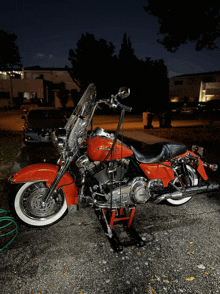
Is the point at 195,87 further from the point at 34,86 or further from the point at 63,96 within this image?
the point at 34,86

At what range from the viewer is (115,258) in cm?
290

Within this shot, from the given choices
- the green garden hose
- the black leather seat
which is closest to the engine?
the black leather seat

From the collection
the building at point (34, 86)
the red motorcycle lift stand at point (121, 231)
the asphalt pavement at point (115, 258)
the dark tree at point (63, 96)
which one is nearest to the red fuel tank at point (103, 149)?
the red motorcycle lift stand at point (121, 231)

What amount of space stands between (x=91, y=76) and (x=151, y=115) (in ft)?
56.9

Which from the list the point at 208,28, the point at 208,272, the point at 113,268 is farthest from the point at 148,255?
the point at 208,28

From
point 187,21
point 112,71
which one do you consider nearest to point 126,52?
point 112,71

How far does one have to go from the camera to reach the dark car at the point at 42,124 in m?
8.62

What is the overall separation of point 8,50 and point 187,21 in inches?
2173

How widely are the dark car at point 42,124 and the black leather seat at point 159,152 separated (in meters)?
5.79

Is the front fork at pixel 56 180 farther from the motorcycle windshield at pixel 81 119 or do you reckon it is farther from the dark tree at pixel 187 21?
the dark tree at pixel 187 21

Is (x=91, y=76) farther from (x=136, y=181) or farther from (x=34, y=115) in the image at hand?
(x=136, y=181)

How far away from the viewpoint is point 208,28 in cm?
1374

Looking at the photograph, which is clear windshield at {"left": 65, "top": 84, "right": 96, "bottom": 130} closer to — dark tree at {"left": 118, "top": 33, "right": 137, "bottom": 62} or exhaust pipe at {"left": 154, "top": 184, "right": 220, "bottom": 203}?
exhaust pipe at {"left": 154, "top": 184, "right": 220, "bottom": 203}

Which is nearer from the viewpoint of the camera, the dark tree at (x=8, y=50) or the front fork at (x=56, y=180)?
the front fork at (x=56, y=180)
